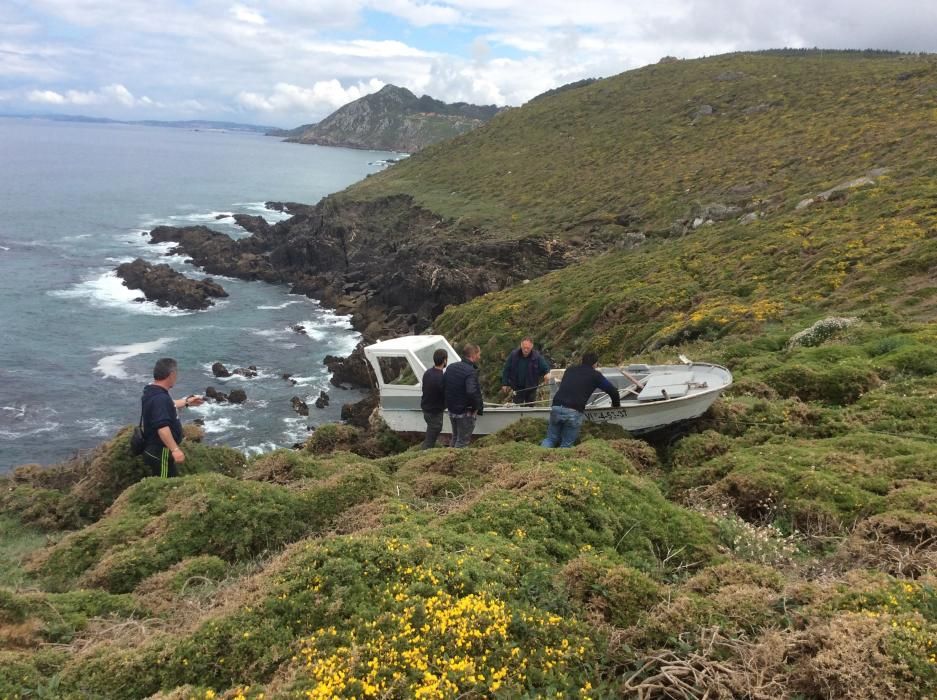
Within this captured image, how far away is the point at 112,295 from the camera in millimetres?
50469

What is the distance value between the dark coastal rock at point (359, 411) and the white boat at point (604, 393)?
12742 millimetres

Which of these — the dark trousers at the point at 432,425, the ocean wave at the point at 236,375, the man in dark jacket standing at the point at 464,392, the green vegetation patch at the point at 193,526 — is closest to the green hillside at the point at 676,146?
the ocean wave at the point at 236,375

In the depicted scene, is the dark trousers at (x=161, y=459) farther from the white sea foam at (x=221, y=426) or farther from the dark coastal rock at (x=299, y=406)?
the dark coastal rock at (x=299, y=406)

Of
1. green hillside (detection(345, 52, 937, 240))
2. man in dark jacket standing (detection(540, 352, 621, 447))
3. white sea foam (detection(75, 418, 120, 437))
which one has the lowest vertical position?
white sea foam (detection(75, 418, 120, 437))

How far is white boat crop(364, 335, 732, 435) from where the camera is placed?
1044 centimetres

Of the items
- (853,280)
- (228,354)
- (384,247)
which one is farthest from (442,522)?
(384,247)

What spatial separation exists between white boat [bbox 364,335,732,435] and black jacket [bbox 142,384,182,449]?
19.4ft

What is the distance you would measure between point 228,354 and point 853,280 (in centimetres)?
3512

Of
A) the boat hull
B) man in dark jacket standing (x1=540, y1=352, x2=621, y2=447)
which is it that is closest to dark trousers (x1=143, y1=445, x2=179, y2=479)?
the boat hull

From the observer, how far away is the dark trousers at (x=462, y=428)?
38.5 ft

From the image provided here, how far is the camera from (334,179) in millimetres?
144750

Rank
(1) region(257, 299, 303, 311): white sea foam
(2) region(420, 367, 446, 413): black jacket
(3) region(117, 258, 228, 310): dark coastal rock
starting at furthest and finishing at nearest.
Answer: (1) region(257, 299, 303, 311): white sea foam
(3) region(117, 258, 228, 310): dark coastal rock
(2) region(420, 367, 446, 413): black jacket

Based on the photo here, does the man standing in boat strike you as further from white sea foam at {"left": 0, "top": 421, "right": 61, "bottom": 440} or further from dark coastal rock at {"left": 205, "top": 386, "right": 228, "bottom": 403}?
→ white sea foam at {"left": 0, "top": 421, "right": 61, "bottom": 440}

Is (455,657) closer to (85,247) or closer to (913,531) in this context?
(913,531)
